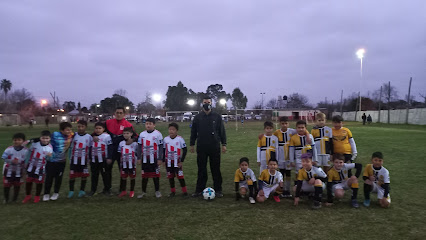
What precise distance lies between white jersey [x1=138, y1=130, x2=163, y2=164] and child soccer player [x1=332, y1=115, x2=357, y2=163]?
4.22 m

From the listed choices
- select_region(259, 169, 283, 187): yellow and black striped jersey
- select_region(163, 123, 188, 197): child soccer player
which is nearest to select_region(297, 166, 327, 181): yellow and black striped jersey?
select_region(259, 169, 283, 187): yellow and black striped jersey

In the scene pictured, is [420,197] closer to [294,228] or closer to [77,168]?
[294,228]

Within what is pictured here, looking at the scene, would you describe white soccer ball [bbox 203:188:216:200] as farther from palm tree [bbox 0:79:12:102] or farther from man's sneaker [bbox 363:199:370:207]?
palm tree [bbox 0:79:12:102]

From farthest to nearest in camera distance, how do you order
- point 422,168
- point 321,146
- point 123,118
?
point 422,168 < point 123,118 < point 321,146

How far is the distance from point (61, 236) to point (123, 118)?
129 inches

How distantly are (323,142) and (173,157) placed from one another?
3.62 metres

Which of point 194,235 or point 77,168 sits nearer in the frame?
point 194,235

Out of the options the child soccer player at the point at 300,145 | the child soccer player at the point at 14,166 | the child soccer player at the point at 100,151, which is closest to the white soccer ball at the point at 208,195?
the child soccer player at the point at 300,145

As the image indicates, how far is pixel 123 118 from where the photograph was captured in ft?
22.6

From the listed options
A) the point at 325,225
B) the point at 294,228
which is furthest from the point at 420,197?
the point at 294,228

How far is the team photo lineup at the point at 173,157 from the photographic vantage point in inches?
234

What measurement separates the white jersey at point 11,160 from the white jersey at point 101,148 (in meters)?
1.46

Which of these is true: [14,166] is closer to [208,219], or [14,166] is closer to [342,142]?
[208,219]

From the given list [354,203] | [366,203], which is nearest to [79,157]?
[354,203]
